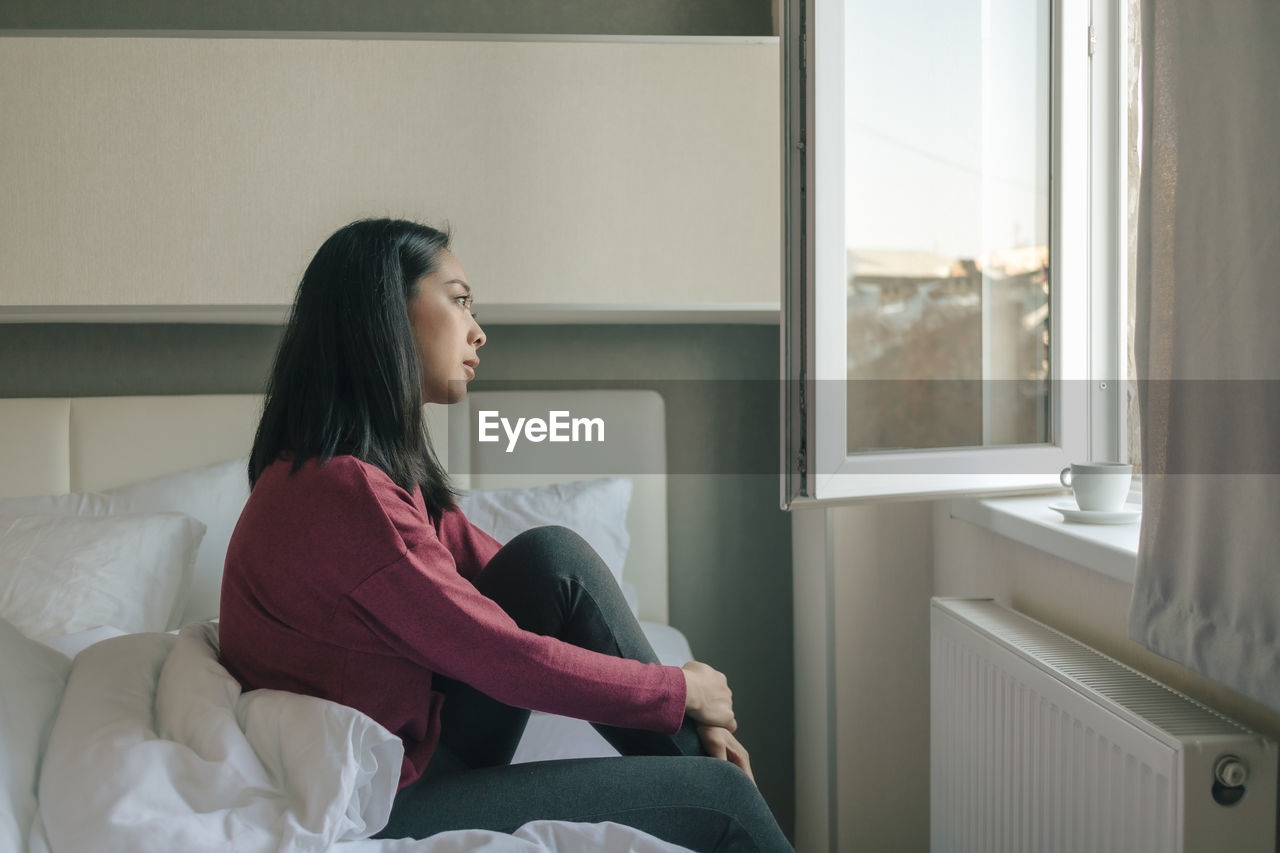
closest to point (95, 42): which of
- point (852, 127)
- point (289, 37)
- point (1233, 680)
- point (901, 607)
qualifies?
point (289, 37)

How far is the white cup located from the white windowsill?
32 mm

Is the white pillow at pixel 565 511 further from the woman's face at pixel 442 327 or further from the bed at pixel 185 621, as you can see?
the woman's face at pixel 442 327

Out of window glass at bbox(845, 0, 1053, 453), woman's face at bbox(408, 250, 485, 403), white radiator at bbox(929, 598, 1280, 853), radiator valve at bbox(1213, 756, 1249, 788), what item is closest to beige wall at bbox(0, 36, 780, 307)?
window glass at bbox(845, 0, 1053, 453)

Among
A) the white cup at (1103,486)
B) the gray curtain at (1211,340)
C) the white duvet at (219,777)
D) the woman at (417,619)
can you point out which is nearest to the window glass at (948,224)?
the white cup at (1103,486)

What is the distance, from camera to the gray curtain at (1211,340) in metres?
0.90

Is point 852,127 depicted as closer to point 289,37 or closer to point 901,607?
point 901,607

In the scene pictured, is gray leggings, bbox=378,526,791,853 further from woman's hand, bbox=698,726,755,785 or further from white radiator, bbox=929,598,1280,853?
white radiator, bbox=929,598,1280,853

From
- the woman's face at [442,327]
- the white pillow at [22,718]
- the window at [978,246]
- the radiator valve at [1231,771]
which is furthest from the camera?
the window at [978,246]

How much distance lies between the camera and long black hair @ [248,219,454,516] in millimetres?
1104

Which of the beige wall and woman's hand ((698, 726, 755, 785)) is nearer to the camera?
woman's hand ((698, 726, 755, 785))

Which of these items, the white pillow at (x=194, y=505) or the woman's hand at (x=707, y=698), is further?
the white pillow at (x=194, y=505)

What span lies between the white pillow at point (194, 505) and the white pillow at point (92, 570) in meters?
0.09

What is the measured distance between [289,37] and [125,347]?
0.80m

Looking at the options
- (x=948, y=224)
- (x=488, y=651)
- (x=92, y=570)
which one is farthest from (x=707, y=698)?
(x=92, y=570)
